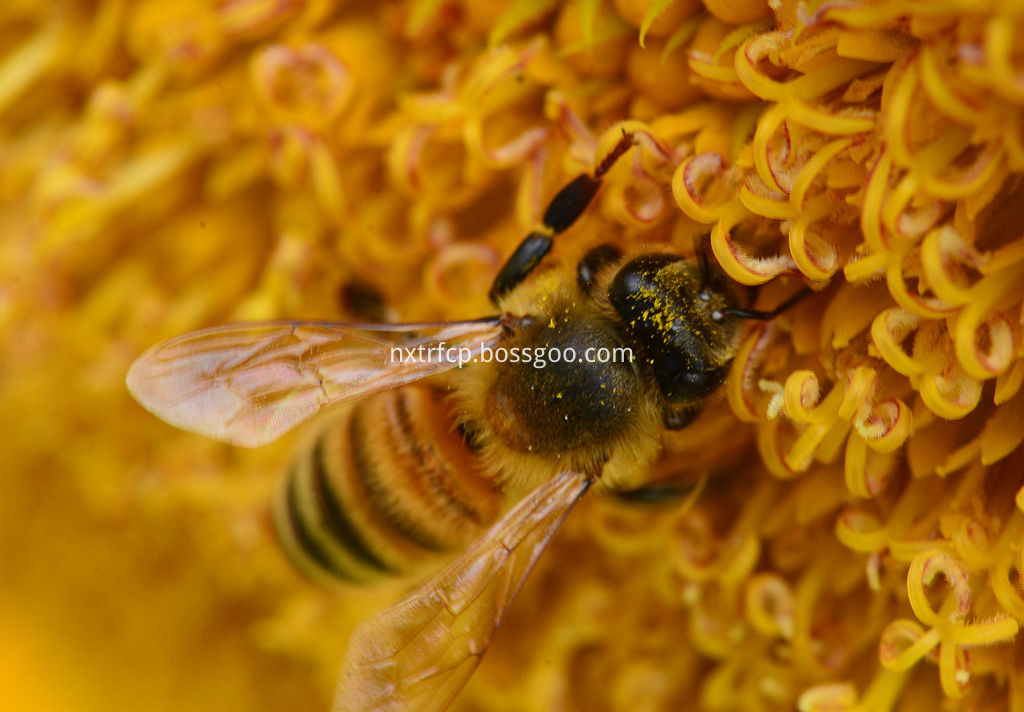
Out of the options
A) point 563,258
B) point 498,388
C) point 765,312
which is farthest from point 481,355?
point 765,312

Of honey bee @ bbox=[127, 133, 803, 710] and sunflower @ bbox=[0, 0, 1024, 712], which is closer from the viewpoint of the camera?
sunflower @ bbox=[0, 0, 1024, 712]

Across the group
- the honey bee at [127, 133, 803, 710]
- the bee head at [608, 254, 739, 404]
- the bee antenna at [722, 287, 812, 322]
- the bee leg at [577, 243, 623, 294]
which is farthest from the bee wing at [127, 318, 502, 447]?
the bee antenna at [722, 287, 812, 322]

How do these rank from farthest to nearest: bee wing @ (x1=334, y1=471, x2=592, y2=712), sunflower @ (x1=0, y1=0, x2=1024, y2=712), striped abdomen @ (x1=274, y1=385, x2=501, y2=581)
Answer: striped abdomen @ (x1=274, y1=385, x2=501, y2=581)
bee wing @ (x1=334, y1=471, x2=592, y2=712)
sunflower @ (x1=0, y1=0, x2=1024, y2=712)

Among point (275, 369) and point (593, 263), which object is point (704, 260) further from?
point (275, 369)

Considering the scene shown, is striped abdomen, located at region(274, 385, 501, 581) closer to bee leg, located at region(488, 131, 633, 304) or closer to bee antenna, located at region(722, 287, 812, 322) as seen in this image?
bee leg, located at region(488, 131, 633, 304)

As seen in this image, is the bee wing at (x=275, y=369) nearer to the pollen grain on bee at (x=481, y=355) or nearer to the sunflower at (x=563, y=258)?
the pollen grain on bee at (x=481, y=355)

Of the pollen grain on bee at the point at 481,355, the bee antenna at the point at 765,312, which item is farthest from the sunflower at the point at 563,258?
the pollen grain on bee at the point at 481,355

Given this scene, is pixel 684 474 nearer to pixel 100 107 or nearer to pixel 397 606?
pixel 397 606

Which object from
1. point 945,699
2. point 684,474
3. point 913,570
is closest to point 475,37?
point 684,474
